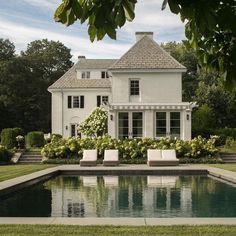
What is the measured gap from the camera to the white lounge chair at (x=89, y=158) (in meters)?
26.9

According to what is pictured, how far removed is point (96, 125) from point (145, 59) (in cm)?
754

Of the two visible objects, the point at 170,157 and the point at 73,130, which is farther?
the point at 73,130

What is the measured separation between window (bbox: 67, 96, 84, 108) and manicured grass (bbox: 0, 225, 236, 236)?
40976mm

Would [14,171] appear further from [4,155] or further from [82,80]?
[82,80]

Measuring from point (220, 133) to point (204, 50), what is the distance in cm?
3721

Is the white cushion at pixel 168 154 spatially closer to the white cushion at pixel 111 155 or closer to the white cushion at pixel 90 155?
the white cushion at pixel 111 155

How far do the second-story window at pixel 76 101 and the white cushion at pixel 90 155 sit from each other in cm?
2186

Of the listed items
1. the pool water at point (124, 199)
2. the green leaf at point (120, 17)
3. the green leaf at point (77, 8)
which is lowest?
the pool water at point (124, 199)

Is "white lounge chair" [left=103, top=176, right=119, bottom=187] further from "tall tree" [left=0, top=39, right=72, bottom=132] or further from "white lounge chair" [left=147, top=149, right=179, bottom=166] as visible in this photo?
"tall tree" [left=0, top=39, right=72, bottom=132]

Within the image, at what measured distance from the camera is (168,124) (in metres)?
37.3

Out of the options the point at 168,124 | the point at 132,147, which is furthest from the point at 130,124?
the point at 132,147

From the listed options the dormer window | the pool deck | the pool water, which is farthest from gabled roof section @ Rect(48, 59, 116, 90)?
the pool water

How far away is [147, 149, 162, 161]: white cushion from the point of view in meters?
27.0

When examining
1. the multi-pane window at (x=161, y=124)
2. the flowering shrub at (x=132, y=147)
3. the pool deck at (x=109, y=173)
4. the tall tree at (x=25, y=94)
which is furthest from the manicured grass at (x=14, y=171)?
the tall tree at (x=25, y=94)
